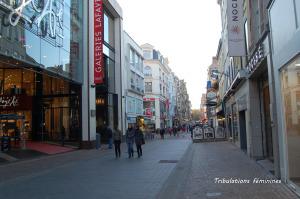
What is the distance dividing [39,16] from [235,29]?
10.1 m

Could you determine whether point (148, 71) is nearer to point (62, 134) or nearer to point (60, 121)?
point (60, 121)

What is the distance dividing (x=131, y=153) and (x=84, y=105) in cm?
970

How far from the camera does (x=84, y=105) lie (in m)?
30.0

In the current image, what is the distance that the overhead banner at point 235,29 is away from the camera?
17.4 metres

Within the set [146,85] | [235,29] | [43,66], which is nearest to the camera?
[235,29]

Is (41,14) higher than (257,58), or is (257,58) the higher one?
(41,14)

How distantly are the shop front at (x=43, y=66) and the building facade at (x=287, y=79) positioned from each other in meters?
11.8

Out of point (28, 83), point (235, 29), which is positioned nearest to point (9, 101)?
point (28, 83)

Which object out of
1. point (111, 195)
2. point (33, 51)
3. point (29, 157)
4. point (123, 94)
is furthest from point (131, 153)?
point (123, 94)

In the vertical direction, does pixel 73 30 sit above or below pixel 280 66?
above

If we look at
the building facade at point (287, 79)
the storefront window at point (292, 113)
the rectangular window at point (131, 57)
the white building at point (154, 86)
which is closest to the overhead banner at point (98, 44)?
the rectangular window at point (131, 57)

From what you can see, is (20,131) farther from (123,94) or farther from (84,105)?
(123,94)

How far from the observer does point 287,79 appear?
1001 centimetres

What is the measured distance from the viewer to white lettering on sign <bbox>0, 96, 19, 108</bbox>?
3028 centimetres
